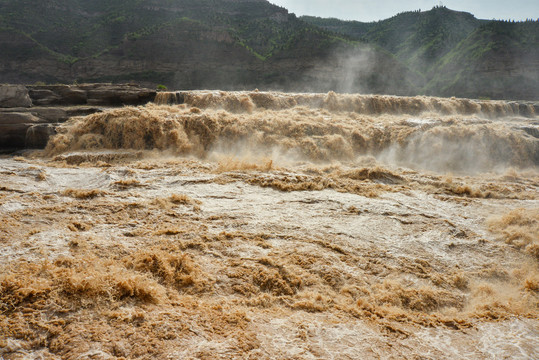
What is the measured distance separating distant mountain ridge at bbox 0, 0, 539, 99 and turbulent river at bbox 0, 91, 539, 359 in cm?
2624

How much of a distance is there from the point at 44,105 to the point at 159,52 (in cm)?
2532

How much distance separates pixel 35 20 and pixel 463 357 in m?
44.6

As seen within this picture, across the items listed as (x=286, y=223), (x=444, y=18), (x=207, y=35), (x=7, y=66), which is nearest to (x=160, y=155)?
(x=286, y=223)

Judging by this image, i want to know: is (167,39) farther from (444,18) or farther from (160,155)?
(444,18)

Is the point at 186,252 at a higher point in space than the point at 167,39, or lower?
lower

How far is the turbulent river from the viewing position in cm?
254

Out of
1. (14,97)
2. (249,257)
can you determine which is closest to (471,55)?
(14,97)

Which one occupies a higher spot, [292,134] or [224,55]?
[224,55]

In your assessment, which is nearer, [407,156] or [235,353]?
[235,353]

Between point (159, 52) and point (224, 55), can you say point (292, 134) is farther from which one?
point (159, 52)

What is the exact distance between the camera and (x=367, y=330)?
282 centimetres

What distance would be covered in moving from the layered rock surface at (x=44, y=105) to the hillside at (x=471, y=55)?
30.9 metres

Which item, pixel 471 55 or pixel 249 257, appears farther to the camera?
pixel 471 55

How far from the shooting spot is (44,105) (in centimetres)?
1160
